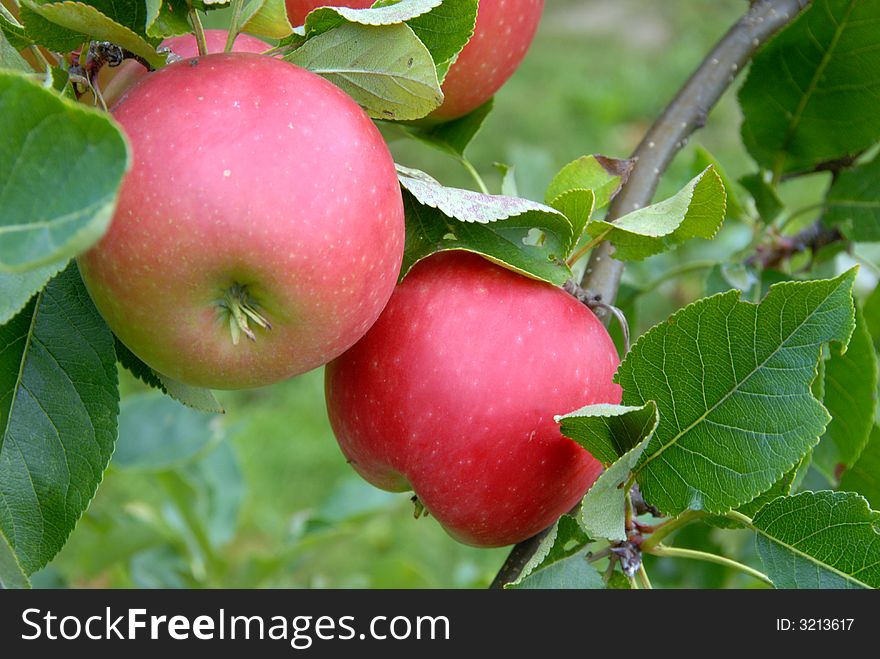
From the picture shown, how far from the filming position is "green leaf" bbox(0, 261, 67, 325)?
0.54 meters

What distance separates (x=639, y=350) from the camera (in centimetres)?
70

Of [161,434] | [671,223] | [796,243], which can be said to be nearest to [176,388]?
[671,223]

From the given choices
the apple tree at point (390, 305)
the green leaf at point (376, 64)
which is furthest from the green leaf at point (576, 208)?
the green leaf at point (376, 64)

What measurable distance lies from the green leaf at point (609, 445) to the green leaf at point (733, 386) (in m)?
0.03

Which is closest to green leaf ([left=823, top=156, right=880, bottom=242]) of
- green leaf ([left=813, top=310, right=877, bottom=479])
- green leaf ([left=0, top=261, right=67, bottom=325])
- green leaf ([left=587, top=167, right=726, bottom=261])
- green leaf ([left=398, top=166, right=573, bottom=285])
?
green leaf ([left=813, top=310, right=877, bottom=479])

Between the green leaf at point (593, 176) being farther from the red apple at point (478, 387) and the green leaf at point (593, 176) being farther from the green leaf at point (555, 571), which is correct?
the green leaf at point (555, 571)

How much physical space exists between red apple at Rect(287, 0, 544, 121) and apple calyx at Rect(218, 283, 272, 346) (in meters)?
0.26

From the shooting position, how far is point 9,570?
647 millimetres

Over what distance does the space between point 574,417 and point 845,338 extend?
182mm

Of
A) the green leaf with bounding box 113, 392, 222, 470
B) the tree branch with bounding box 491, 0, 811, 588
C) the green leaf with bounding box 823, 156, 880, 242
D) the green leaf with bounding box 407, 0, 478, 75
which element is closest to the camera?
the green leaf with bounding box 407, 0, 478, 75

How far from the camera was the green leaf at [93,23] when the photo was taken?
0.56 metres

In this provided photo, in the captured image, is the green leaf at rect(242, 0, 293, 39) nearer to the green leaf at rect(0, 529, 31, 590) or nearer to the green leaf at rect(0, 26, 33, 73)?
the green leaf at rect(0, 26, 33, 73)
